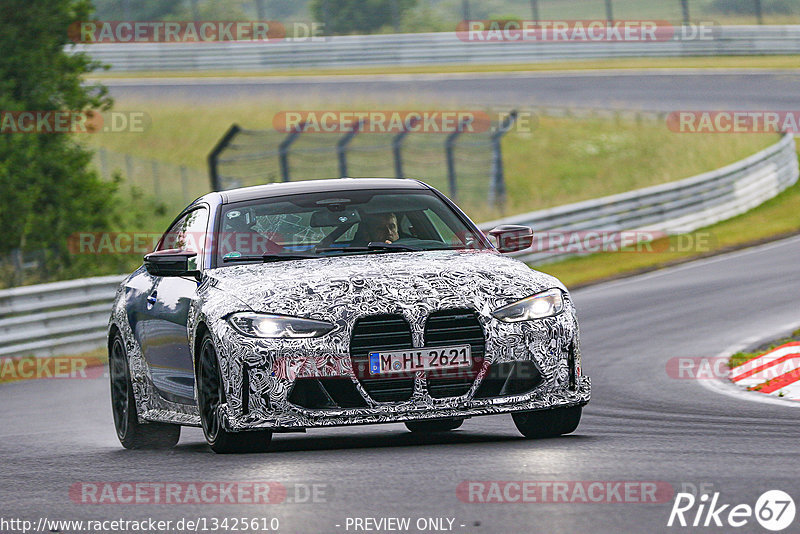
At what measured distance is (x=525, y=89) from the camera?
4044 cm

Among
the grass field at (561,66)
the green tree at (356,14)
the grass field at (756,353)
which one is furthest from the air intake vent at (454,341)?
the green tree at (356,14)

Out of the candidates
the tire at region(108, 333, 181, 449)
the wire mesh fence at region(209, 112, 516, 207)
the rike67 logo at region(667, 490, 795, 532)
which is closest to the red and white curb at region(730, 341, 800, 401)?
the tire at region(108, 333, 181, 449)

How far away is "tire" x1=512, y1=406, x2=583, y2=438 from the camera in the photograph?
26.2ft

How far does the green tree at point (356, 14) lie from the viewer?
4694 centimetres

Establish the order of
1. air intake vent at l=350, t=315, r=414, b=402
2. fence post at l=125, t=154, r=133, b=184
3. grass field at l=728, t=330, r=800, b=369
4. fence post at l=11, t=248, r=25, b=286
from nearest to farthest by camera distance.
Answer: air intake vent at l=350, t=315, r=414, b=402
grass field at l=728, t=330, r=800, b=369
fence post at l=11, t=248, r=25, b=286
fence post at l=125, t=154, r=133, b=184

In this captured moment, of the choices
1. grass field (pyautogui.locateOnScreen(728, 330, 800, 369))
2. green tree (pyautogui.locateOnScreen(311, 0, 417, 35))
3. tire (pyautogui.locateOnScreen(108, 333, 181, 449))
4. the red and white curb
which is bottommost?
grass field (pyautogui.locateOnScreen(728, 330, 800, 369))

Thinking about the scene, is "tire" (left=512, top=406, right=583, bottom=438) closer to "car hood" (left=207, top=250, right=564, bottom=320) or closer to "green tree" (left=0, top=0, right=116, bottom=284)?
"car hood" (left=207, top=250, right=564, bottom=320)

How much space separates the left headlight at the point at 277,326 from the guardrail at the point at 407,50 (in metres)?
38.3

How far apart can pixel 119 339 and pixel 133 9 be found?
6058 cm

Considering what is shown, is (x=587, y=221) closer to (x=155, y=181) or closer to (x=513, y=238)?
(x=155, y=181)

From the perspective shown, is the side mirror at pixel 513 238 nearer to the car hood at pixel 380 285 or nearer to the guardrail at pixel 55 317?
the car hood at pixel 380 285

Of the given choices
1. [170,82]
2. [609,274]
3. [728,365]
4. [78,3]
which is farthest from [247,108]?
[728,365]

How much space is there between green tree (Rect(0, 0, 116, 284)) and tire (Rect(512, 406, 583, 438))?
16.0 metres

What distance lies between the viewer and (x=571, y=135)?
120 feet
